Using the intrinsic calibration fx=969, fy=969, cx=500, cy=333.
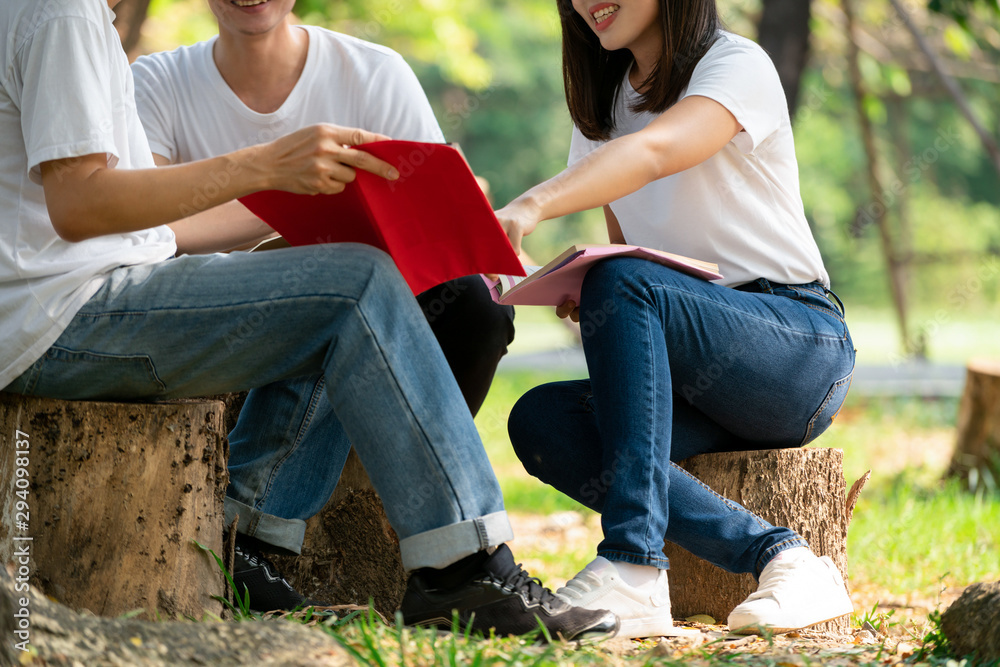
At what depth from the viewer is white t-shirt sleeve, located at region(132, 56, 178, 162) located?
2.53 meters

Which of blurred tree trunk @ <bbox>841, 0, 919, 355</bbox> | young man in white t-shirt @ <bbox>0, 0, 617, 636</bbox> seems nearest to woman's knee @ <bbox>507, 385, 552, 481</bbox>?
young man in white t-shirt @ <bbox>0, 0, 617, 636</bbox>

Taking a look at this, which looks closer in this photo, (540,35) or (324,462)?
(324,462)

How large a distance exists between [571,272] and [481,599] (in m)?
0.72

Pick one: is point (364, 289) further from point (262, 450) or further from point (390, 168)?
point (262, 450)

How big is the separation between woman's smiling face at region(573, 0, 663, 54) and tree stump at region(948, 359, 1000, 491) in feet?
11.2

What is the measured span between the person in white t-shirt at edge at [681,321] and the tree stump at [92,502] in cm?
77

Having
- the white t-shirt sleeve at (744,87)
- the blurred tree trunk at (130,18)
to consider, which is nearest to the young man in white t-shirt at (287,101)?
the white t-shirt sleeve at (744,87)

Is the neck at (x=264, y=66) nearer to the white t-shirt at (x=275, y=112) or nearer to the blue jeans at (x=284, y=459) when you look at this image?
the white t-shirt at (x=275, y=112)

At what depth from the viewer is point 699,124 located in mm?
2102

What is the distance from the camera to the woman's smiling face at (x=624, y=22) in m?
2.32

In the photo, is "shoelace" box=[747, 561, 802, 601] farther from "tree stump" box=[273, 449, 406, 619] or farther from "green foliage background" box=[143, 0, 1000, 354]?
"green foliage background" box=[143, 0, 1000, 354]

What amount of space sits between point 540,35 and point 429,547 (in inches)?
759

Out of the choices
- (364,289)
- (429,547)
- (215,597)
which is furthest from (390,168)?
(215,597)

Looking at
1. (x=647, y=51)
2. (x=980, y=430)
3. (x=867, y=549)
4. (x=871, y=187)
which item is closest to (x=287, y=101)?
(x=647, y=51)
